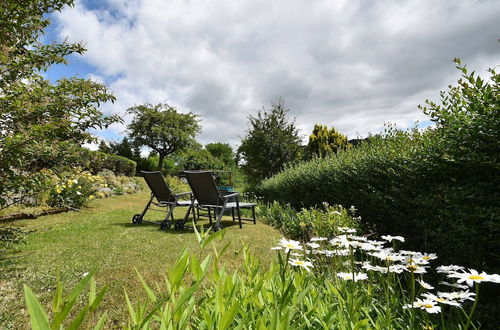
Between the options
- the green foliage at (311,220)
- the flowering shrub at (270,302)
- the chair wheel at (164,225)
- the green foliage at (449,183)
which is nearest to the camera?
the flowering shrub at (270,302)

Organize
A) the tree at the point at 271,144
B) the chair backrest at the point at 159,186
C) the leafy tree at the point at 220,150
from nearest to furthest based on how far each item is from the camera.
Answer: the chair backrest at the point at 159,186, the tree at the point at 271,144, the leafy tree at the point at 220,150

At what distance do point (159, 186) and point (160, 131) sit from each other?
1019 inches

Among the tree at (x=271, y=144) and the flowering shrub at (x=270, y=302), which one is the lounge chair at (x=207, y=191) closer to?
the flowering shrub at (x=270, y=302)

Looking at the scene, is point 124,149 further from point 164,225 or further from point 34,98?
point 34,98

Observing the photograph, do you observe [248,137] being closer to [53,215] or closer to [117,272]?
[53,215]

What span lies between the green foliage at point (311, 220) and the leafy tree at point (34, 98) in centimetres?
244

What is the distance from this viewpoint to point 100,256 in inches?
146

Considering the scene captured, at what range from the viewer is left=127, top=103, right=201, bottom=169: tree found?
31.4 m

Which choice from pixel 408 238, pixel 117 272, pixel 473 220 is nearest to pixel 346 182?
pixel 408 238

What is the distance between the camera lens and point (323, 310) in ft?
4.68

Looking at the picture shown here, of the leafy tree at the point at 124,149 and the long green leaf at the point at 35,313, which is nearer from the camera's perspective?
the long green leaf at the point at 35,313

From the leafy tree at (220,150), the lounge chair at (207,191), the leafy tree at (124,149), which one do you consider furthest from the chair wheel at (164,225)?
the leafy tree at (220,150)

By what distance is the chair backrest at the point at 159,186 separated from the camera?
616cm

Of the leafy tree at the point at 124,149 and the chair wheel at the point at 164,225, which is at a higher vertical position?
the leafy tree at the point at 124,149
